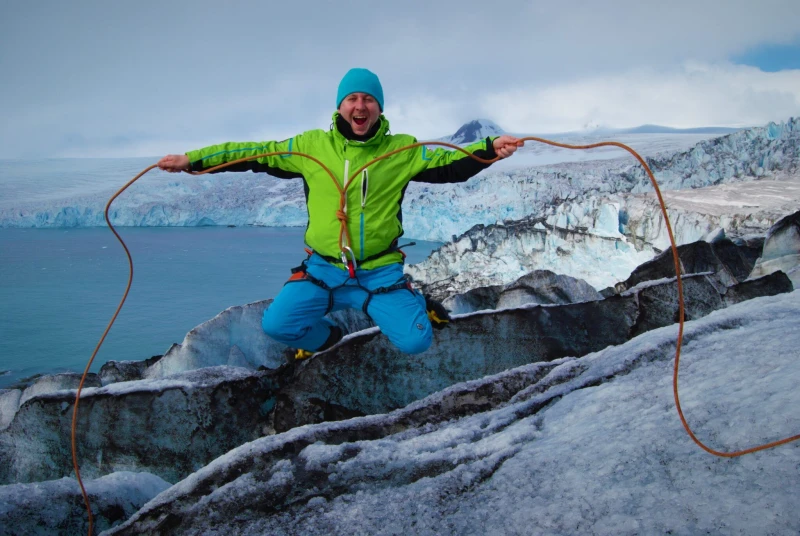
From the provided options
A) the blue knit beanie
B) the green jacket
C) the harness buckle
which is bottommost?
the harness buckle

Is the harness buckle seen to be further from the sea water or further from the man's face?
the sea water

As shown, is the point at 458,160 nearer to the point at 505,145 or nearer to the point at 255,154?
the point at 505,145

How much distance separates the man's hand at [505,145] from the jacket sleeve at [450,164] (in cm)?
3

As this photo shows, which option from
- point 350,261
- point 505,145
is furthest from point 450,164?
point 350,261

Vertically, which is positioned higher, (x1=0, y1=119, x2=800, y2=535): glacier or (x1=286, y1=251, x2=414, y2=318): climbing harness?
(x1=286, y1=251, x2=414, y2=318): climbing harness

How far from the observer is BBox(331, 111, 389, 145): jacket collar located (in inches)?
81.9

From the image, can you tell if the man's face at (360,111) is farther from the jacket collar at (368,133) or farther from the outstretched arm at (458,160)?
the outstretched arm at (458,160)

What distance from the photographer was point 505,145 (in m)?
1.94

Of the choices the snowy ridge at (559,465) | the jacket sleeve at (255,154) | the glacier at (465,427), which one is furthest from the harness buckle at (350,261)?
the snowy ridge at (559,465)

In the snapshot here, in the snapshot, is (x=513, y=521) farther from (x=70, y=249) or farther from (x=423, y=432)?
(x=70, y=249)

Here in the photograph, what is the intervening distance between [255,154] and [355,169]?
1.40 ft

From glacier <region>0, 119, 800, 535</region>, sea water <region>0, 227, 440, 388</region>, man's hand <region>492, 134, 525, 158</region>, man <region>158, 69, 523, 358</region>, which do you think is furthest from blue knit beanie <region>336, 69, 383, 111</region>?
sea water <region>0, 227, 440, 388</region>

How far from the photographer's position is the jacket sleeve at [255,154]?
2.05 m

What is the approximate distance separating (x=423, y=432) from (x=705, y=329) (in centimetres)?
122
